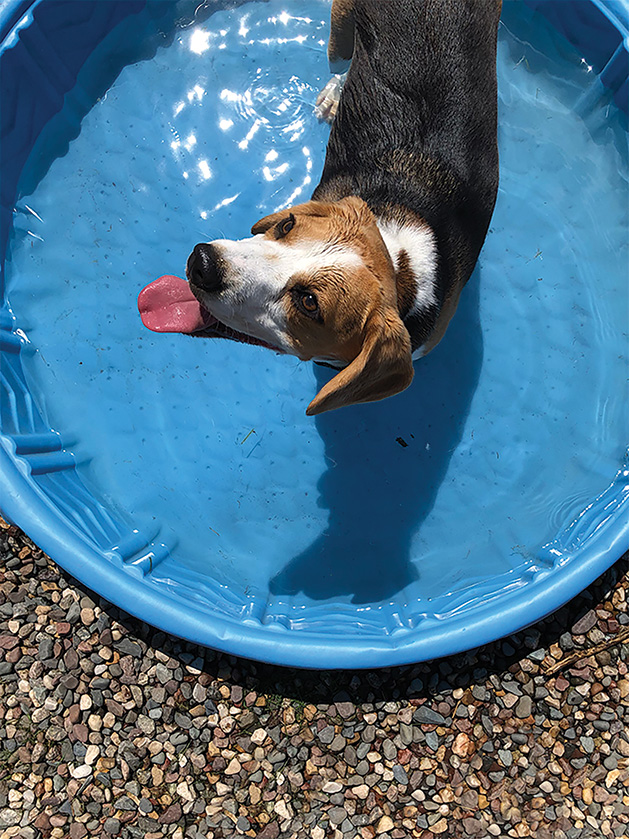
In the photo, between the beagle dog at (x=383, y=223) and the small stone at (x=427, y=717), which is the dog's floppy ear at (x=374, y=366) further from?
the small stone at (x=427, y=717)

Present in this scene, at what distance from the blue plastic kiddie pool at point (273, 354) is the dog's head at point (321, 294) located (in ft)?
5.28

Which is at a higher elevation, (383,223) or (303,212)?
(303,212)

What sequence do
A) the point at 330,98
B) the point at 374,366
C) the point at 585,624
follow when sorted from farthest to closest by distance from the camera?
1. the point at 330,98
2. the point at 585,624
3. the point at 374,366

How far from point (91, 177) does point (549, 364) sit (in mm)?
3506

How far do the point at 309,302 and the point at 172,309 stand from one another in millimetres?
954

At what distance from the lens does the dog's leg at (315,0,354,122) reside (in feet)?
13.0

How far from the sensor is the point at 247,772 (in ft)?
12.2

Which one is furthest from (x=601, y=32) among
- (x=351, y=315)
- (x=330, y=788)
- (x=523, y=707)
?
(x=330, y=788)

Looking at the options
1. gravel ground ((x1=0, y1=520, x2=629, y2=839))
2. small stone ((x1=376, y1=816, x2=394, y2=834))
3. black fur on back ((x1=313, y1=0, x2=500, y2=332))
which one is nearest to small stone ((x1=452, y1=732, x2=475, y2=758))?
gravel ground ((x1=0, y1=520, x2=629, y2=839))

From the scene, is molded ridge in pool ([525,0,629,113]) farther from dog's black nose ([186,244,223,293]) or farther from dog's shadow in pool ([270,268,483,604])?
dog's black nose ([186,244,223,293])

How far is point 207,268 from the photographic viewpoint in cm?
260

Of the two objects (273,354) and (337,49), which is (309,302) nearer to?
(273,354)

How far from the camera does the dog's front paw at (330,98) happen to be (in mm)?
4578

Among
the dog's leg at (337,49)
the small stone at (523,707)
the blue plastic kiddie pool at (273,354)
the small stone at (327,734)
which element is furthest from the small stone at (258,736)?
the dog's leg at (337,49)
